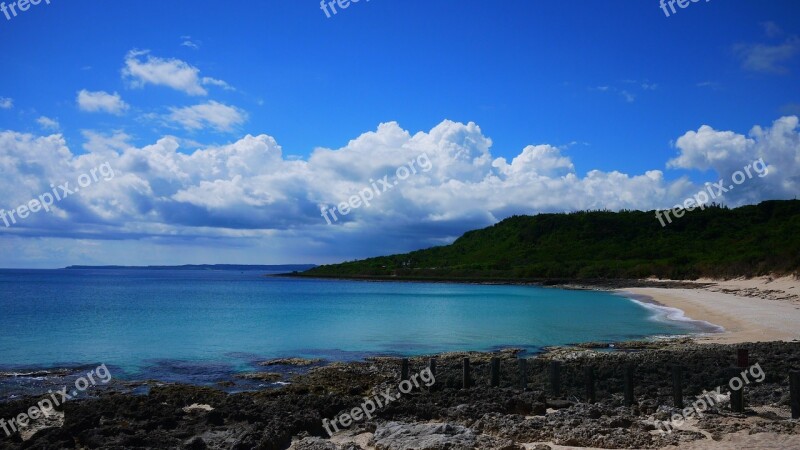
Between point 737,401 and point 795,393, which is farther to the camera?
point 737,401

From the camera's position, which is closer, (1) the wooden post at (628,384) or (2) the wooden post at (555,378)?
(1) the wooden post at (628,384)

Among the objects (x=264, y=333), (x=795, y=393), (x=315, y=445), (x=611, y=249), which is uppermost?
(x=611, y=249)

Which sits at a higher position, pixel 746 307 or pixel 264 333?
pixel 746 307

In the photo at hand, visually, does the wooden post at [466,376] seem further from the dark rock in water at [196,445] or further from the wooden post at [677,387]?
the dark rock in water at [196,445]

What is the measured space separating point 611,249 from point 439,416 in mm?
120137

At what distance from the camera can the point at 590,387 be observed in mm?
15625

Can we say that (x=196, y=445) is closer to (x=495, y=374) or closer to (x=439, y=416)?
(x=439, y=416)

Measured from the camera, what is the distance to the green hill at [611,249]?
292ft

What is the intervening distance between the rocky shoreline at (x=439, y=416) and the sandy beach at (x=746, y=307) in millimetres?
11375

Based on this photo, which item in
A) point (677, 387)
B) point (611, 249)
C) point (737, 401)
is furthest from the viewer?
point (611, 249)

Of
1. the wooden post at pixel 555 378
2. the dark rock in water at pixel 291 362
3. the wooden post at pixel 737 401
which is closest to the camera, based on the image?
the wooden post at pixel 737 401

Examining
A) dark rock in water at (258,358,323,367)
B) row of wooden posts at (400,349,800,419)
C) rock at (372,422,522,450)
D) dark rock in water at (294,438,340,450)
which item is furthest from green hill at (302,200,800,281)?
dark rock in water at (294,438,340,450)

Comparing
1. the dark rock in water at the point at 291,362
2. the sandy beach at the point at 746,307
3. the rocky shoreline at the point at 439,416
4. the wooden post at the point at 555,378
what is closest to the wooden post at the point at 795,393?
the rocky shoreline at the point at 439,416

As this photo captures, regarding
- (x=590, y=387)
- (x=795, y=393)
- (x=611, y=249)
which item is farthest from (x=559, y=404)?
(x=611, y=249)
